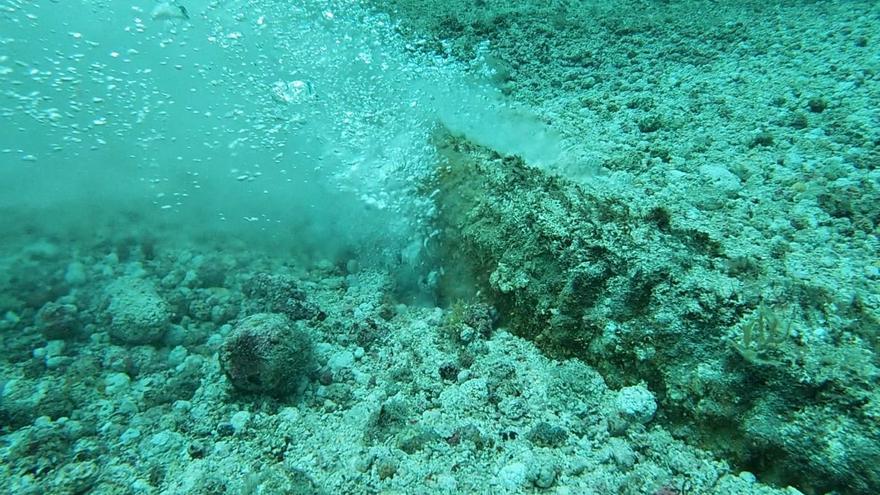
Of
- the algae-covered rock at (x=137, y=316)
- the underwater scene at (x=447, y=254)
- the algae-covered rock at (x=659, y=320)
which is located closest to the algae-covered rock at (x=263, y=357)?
the underwater scene at (x=447, y=254)

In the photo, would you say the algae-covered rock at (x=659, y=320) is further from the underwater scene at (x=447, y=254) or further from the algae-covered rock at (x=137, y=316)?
the algae-covered rock at (x=137, y=316)

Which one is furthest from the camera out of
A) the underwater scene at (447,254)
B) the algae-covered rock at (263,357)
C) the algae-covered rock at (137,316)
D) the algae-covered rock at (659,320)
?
the algae-covered rock at (137,316)

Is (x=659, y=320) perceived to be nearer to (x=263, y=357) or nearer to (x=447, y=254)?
(x=447, y=254)

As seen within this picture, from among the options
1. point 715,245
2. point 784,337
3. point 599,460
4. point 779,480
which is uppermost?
point 715,245

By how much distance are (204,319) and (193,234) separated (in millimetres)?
818

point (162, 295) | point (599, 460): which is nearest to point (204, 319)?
point (162, 295)

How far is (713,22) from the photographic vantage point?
14.2 feet

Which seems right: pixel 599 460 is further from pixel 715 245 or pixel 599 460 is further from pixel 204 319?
pixel 204 319

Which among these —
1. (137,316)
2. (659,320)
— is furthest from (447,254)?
(137,316)

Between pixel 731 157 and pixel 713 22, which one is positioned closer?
pixel 731 157

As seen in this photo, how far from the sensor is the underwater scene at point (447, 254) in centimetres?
183

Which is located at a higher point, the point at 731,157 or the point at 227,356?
the point at 731,157

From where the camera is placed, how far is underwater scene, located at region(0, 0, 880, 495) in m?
1.83

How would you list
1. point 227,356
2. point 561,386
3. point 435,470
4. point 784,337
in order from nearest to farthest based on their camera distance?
point 784,337 → point 435,470 → point 561,386 → point 227,356
